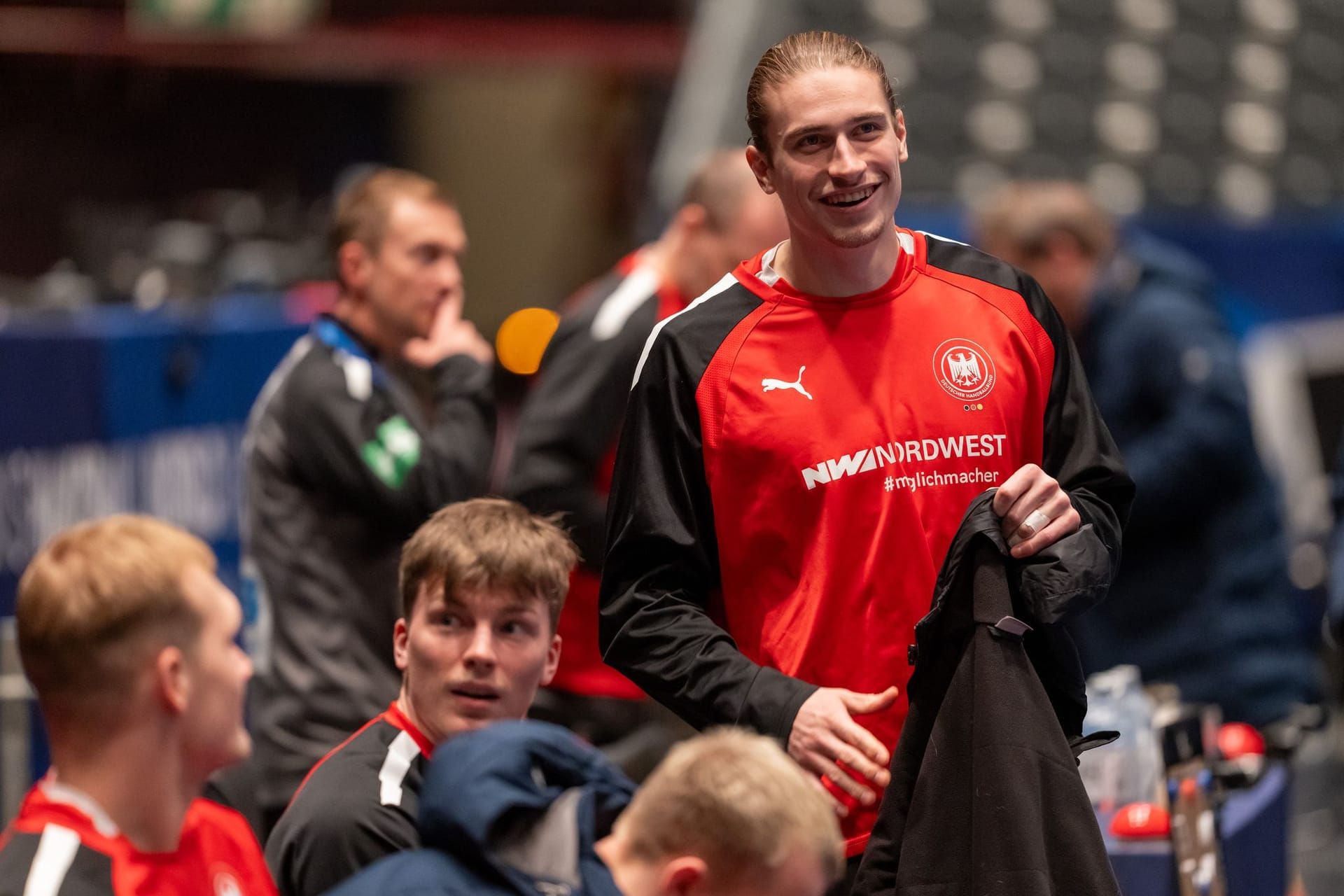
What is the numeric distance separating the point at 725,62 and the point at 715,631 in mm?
9612

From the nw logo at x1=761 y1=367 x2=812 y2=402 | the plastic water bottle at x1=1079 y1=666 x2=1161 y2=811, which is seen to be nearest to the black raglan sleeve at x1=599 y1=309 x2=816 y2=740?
the nw logo at x1=761 y1=367 x2=812 y2=402

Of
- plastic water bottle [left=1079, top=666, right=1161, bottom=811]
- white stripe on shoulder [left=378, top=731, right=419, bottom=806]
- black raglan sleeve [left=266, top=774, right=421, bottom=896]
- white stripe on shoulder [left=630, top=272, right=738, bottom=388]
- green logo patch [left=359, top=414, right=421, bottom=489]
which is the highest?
white stripe on shoulder [left=630, top=272, right=738, bottom=388]

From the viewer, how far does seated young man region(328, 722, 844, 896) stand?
230 centimetres

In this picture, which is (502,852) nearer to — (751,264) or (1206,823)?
(751,264)

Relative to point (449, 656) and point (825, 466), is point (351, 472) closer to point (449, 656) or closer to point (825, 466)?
point (449, 656)

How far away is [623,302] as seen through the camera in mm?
4812

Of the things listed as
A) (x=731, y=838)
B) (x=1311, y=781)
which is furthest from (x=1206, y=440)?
(x=731, y=838)

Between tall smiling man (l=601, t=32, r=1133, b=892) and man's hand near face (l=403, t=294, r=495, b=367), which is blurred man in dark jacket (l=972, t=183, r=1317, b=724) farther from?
tall smiling man (l=601, t=32, r=1133, b=892)

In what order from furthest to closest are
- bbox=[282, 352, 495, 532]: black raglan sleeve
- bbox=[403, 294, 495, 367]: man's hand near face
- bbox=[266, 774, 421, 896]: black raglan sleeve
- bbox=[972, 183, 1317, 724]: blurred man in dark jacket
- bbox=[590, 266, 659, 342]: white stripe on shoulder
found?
bbox=[972, 183, 1317, 724]: blurred man in dark jacket → bbox=[590, 266, 659, 342]: white stripe on shoulder → bbox=[403, 294, 495, 367]: man's hand near face → bbox=[282, 352, 495, 532]: black raglan sleeve → bbox=[266, 774, 421, 896]: black raglan sleeve

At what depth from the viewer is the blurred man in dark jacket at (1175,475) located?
518 centimetres

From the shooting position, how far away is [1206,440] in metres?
5.35

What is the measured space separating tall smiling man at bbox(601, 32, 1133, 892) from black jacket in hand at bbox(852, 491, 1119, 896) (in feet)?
0.38

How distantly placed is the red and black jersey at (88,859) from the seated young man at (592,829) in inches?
11.4

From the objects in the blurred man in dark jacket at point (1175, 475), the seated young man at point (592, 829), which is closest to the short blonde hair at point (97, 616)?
the seated young man at point (592, 829)
